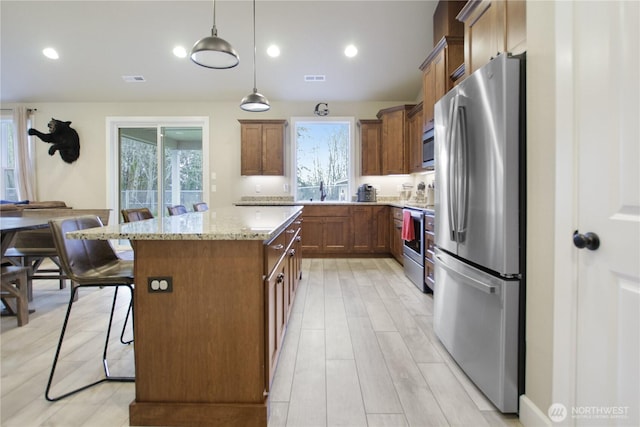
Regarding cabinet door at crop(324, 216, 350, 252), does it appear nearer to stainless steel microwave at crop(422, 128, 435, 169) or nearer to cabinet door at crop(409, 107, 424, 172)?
cabinet door at crop(409, 107, 424, 172)

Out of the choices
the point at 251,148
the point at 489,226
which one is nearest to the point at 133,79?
the point at 251,148

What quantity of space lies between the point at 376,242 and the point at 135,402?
4.23m

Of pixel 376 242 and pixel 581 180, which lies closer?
pixel 581 180

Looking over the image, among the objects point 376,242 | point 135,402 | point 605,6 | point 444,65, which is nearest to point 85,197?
point 376,242

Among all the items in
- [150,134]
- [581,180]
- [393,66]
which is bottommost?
[581,180]

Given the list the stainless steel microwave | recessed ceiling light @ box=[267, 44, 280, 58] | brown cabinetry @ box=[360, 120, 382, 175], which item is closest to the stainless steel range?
the stainless steel microwave

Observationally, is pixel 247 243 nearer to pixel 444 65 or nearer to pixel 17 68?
pixel 444 65

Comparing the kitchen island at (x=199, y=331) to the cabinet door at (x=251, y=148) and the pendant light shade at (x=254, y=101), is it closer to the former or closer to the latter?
the pendant light shade at (x=254, y=101)

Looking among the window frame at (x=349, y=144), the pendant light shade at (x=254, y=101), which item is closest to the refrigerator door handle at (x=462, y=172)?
the pendant light shade at (x=254, y=101)

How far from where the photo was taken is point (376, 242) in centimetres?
529

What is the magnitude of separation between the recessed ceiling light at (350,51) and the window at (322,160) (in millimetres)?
1337

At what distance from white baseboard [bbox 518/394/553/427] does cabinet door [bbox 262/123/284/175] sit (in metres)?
4.75

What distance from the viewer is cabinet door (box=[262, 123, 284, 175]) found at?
561 centimetres

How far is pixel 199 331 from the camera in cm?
143
